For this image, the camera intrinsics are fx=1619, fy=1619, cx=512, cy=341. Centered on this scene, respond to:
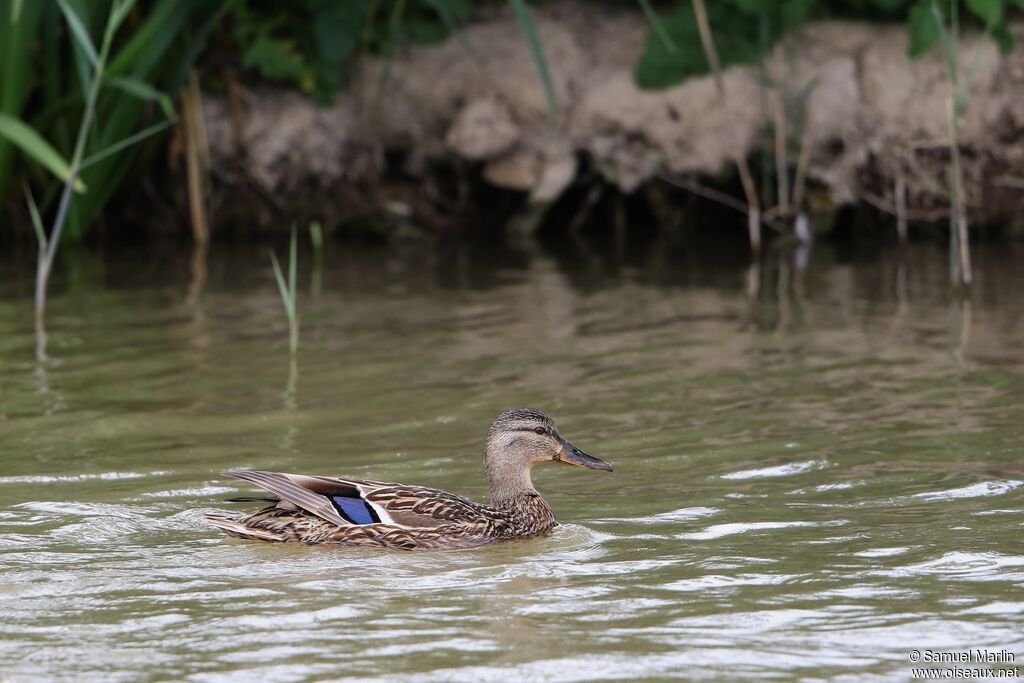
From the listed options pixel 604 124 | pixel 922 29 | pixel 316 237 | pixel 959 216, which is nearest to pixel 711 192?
pixel 604 124

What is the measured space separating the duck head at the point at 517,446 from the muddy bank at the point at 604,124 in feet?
25.6

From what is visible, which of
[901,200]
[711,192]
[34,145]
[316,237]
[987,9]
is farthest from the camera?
[711,192]

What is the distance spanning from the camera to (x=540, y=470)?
7.88m

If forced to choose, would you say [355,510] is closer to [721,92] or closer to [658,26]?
[658,26]

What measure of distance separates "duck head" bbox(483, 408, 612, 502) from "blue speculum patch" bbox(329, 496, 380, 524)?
0.70 metres

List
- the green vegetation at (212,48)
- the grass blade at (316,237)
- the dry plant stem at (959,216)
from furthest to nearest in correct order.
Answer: the grass blade at (316,237)
the green vegetation at (212,48)
the dry plant stem at (959,216)

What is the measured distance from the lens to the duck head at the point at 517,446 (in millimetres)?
6707

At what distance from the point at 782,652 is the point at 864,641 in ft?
0.91

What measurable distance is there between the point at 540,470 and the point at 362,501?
1.83 m

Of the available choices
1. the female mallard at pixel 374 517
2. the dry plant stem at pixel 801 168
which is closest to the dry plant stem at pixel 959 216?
the dry plant stem at pixel 801 168

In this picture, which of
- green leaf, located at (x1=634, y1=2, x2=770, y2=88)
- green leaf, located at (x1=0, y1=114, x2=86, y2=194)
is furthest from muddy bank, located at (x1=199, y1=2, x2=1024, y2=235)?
green leaf, located at (x1=0, y1=114, x2=86, y2=194)

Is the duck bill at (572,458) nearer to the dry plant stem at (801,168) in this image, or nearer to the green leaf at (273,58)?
the dry plant stem at (801,168)

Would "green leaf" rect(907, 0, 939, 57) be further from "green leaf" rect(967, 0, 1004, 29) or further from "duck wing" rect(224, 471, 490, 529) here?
"duck wing" rect(224, 471, 490, 529)

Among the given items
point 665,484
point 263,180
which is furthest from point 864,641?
point 263,180
